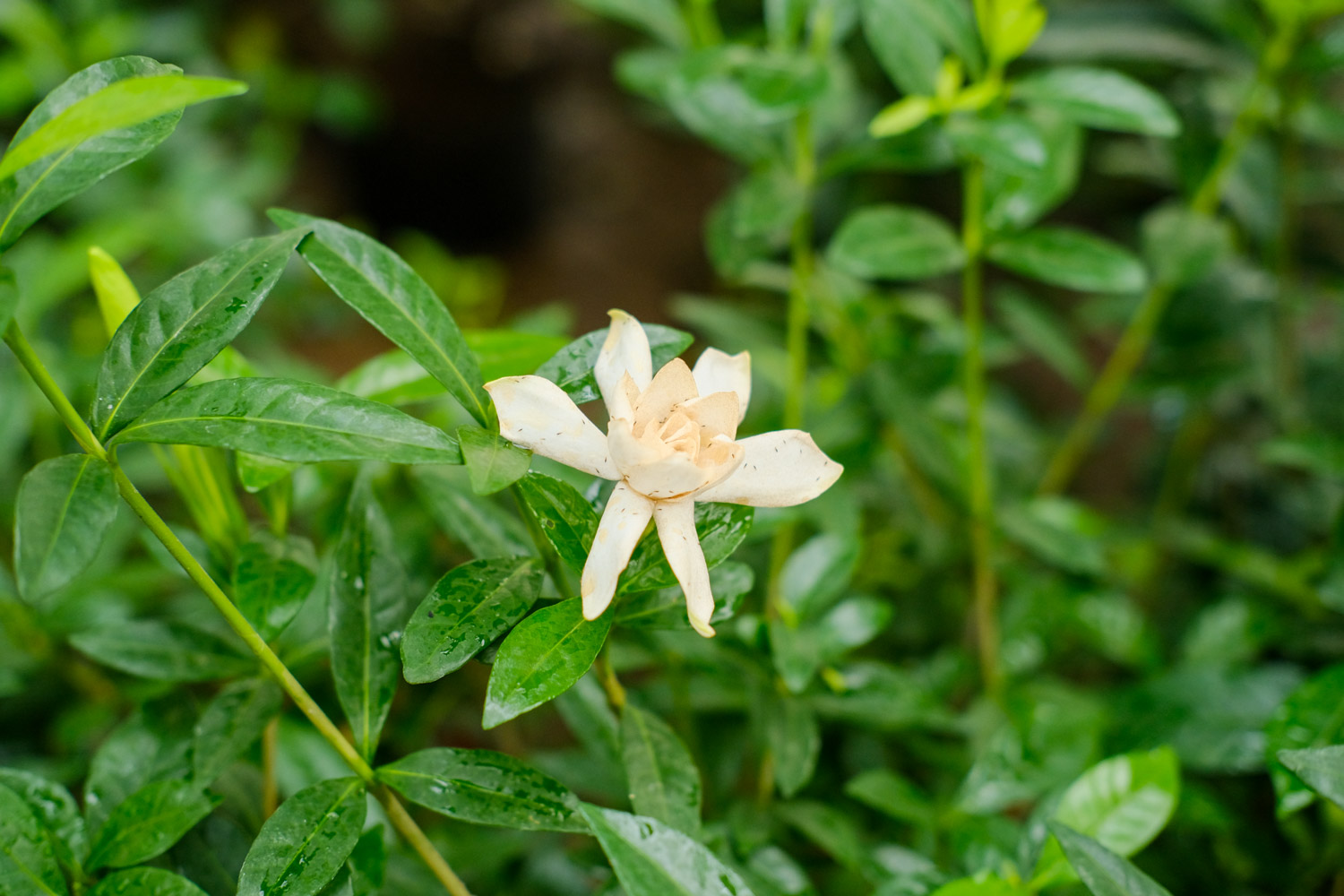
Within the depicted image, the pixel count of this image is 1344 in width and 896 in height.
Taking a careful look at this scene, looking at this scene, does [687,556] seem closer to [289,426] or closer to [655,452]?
[655,452]

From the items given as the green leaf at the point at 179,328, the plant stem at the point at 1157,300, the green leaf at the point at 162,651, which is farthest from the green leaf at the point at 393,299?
the plant stem at the point at 1157,300

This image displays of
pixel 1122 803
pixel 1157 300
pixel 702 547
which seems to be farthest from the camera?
pixel 1157 300

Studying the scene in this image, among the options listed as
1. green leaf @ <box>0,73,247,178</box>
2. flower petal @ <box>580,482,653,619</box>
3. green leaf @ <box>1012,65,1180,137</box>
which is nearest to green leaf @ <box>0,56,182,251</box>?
green leaf @ <box>0,73,247,178</box>

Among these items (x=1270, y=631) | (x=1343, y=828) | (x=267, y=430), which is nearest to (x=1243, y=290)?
(x=1270, y=631)

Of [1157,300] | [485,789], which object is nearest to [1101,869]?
[485,789]

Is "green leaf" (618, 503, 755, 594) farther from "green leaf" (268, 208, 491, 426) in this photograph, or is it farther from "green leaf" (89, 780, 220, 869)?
"green leaf" (89, 780, 220, 869)
